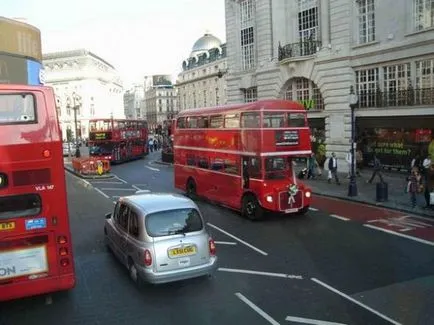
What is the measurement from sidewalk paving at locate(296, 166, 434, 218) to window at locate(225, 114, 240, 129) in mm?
6115

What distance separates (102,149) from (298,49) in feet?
62.1

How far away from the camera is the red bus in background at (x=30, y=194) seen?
25.6 ft

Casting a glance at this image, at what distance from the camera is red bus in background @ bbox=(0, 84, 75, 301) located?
7801mm

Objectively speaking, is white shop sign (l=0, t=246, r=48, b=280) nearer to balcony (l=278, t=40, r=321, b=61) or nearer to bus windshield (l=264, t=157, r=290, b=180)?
bus windshield (l=264, t=157, r=290, b=180)

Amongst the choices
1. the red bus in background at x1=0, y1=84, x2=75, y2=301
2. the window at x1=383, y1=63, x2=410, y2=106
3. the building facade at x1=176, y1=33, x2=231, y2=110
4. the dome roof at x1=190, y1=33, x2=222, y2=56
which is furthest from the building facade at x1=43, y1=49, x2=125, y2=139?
the red bus in background at x1=0, y1=84, x2=75, y2=301

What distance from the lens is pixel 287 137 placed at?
16578 mm

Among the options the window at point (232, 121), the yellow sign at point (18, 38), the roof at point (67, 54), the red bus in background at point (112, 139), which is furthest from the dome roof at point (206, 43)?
the yellow sign at point (18, 38)

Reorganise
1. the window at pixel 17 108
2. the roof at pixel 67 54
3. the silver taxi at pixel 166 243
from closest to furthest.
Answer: the window at pixel 17 108, the silver taxi at pixel 166 243, the roof at pixel 67 54

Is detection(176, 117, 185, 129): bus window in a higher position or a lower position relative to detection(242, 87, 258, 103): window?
lower

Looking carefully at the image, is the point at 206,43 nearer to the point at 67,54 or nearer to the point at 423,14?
the point at 67,54

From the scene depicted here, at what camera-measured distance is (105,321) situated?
832cm

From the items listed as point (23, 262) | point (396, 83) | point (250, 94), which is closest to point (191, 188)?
point (396, 83)

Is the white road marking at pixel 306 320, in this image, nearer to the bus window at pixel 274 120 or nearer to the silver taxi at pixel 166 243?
the silver taxi at pixel 166 243

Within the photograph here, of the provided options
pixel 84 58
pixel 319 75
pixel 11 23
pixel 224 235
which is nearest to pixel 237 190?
pixel 224 235
